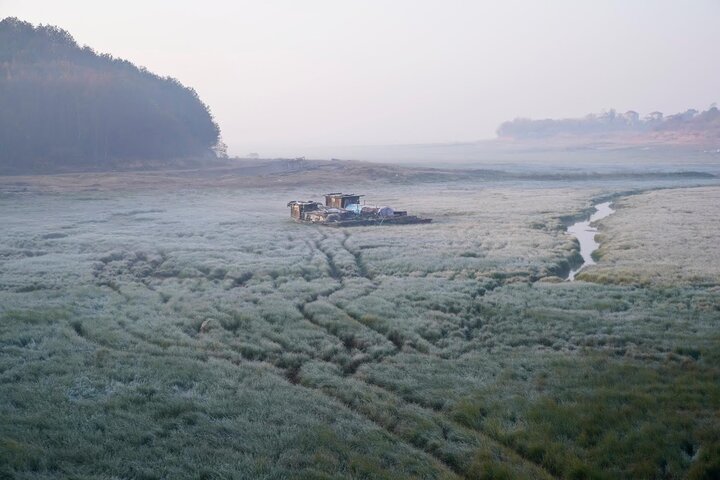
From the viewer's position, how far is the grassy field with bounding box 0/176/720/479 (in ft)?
34.8

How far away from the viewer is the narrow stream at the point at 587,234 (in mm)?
30419

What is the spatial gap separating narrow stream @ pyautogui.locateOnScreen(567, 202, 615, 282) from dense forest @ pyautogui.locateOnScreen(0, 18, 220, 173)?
215 feet

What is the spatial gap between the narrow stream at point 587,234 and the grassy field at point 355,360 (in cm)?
112

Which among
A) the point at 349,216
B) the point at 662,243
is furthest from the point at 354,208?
the point at 662,243

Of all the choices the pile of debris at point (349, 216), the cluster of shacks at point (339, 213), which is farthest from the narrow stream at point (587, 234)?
the cluster of shacks at point (339, 213)

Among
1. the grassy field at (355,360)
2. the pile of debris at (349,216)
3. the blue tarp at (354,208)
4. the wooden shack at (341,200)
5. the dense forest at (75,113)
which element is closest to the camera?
the grassy field at (355,360)

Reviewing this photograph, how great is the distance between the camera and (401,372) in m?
14.6

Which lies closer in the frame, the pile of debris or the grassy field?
the grassy field

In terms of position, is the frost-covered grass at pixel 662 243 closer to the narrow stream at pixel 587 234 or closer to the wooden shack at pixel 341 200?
the narrow stream at pixel 587 234

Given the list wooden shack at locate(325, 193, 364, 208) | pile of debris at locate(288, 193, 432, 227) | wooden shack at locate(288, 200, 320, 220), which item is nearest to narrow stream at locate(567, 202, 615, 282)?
pile of debris at locate(288, 193, 432, 227)

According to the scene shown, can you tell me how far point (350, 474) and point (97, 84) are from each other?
101 metres

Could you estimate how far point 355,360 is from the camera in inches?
616

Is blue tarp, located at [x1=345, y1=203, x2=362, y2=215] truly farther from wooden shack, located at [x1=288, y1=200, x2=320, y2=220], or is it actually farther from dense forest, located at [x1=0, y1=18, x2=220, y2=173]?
dense forest, located at [x1=0, y1=18, x2=220, y2=173]

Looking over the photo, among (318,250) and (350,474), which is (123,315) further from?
(318,250)
